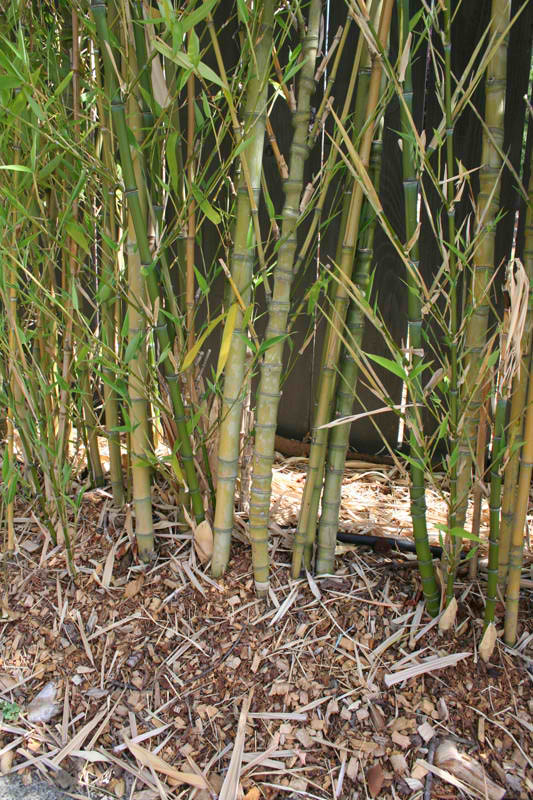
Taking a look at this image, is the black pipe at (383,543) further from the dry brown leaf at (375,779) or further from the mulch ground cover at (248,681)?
the dry brown leaf at (375,779)

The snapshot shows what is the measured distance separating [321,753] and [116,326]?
887 mm

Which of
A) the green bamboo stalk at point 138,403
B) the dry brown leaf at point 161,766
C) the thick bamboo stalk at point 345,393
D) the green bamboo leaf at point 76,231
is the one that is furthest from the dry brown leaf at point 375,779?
the green bamboo leaf at point 76,231

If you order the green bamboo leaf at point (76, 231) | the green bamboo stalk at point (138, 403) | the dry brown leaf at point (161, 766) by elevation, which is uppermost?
the green bamboo leaf at point (76, 231)

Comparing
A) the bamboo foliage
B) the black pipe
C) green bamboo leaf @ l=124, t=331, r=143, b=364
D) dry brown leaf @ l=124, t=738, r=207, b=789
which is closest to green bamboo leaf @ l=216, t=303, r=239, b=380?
green bamboo leaf @ l=124, t=331, r=143, b=364

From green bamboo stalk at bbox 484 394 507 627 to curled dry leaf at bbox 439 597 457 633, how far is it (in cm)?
5

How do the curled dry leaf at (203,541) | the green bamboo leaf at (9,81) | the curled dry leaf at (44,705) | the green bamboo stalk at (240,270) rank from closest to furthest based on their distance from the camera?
1. the green bamboo leaf at (9,81)
2. the green bamboo stalk at (240,270)
3. the curled dry leaf at (44,705)
4. the curled dry leaf at (203,541)

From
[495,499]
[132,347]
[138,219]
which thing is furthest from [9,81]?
[495,499]

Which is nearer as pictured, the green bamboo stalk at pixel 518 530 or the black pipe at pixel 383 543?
the green bamboo stalk at pixel 518 530

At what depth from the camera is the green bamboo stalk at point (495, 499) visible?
1004 millimetres

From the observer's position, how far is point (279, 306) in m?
1.10

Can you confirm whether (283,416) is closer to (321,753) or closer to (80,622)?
(80,622)

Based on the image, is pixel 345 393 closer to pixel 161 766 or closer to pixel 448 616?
pixel 448 616

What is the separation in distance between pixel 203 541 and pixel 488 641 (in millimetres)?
541

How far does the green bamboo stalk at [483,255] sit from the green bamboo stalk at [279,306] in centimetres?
27
